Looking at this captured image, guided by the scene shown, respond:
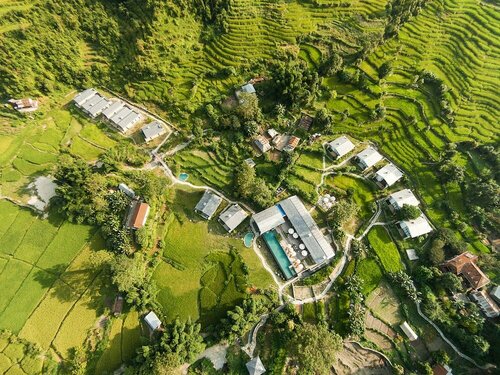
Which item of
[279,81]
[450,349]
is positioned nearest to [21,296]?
[279,81]

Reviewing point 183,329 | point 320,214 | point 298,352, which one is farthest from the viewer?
point 320,214

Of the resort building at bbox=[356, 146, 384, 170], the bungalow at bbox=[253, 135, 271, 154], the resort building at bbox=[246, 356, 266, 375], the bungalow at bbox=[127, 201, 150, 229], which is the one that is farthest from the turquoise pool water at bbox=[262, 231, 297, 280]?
the resort building at bbox=[356, 146, 384, 170]

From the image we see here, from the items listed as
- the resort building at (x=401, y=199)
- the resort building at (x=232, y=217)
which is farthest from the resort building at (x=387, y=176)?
the resort building at (x=232, y=217)

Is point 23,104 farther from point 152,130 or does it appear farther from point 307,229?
point 307,229

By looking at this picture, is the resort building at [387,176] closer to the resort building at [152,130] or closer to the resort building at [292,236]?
the resort building at [292,236]

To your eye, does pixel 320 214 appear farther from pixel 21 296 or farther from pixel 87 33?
pixel 87 33

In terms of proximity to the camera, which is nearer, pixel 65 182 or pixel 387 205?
pixel 65 182
